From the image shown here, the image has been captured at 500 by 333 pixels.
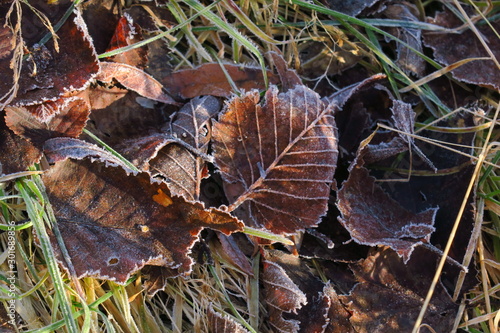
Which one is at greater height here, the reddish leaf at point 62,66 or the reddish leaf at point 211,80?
the reddish leaf at point 62,66

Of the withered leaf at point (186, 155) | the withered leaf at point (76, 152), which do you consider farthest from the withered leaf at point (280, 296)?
the withered leaf at point (76, 152)

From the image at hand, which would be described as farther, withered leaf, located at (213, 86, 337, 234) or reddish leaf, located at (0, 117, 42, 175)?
withered leaf, located at (213, 86, 337, 234)

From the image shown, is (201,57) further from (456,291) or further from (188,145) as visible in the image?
(456,291)

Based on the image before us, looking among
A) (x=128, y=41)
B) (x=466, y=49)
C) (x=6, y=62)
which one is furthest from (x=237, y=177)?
(x=466, y=49)

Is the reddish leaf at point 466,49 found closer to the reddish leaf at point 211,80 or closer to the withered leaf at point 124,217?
the reddish leaf at point 211,80

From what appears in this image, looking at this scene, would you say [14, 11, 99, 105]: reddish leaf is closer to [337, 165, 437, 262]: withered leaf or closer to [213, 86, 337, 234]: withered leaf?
[213, 86, 337, 234]: withered leaf

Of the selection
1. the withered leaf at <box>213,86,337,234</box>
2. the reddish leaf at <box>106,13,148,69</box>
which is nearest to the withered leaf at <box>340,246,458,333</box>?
the withered leaf at <box>213,86,337,234</box>

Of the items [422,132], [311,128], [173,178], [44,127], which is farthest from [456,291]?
[44,127]
